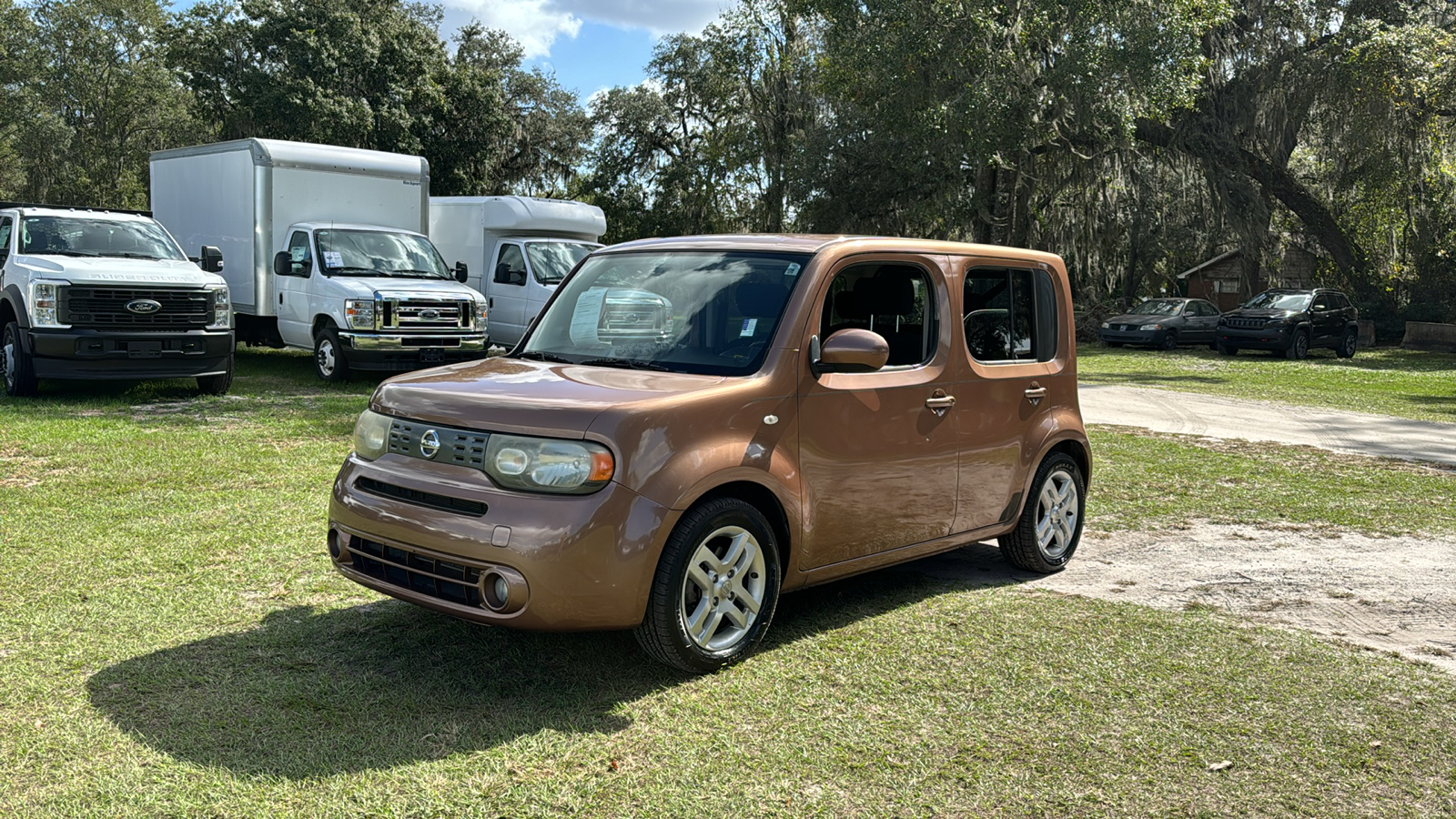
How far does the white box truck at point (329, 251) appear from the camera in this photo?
14.9 m

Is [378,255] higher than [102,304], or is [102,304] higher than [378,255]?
[378,255]

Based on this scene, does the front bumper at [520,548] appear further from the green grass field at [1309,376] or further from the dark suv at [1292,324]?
the dark suv at [1292,324]

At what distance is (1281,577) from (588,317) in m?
4.25

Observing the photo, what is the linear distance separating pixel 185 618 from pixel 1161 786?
13.5ft

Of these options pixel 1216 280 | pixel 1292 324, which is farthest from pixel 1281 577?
pixel 1216 280

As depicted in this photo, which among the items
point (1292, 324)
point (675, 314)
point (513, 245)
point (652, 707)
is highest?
point (513, 245)

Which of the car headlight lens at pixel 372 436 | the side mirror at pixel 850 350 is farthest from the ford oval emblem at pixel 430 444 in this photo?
the side mirror at pixel 850 350

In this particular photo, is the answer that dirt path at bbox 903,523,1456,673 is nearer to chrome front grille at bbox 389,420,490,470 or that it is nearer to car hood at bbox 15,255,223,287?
chrome front grille at bbox 389,420,490,470

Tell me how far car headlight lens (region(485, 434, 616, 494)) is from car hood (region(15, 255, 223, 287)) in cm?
→ 993

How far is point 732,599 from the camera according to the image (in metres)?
4.70

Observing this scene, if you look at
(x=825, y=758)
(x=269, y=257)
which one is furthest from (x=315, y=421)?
(x=825, y=758)

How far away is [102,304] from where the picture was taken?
1224 centimetres

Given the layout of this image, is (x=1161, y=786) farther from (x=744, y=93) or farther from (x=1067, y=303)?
(x=744, y=93)

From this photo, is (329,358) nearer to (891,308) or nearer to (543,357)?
(543,357)
